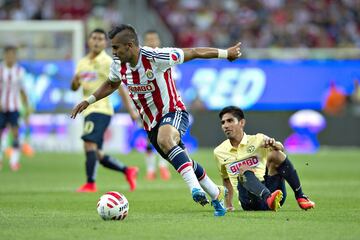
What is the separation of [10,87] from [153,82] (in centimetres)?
1106

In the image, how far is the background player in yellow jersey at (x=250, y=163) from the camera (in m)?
9.97

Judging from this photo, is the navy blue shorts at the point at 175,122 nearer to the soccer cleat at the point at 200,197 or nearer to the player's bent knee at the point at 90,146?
the soccer cleat at the point at 200,197

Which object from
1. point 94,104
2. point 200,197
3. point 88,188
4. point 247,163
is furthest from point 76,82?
point 200,197

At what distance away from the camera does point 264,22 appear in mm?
Answer: 32781

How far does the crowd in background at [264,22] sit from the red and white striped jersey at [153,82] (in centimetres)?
2119

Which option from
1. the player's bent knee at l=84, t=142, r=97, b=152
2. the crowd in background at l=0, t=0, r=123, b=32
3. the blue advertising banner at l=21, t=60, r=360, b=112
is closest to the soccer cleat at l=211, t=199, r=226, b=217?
the player's bent knee at l=84, t=142, r=97, b=152

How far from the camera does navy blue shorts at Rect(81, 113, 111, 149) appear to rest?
14273 mm

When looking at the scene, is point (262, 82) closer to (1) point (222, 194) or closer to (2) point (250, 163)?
(2) point (250, 163)

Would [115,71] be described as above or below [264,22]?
below

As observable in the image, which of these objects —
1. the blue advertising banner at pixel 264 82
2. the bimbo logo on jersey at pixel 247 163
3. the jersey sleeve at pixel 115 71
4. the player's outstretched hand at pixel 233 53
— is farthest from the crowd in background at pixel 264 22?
the player's outstretched hand at pixel 233 53

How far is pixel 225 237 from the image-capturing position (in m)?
7.69

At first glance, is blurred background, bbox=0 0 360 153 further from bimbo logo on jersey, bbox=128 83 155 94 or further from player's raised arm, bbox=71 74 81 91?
bimbo logo on jersey, bbox=128 83 155 94

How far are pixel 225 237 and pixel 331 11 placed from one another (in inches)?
1047

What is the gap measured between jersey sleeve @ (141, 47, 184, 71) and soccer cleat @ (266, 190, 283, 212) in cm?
174
